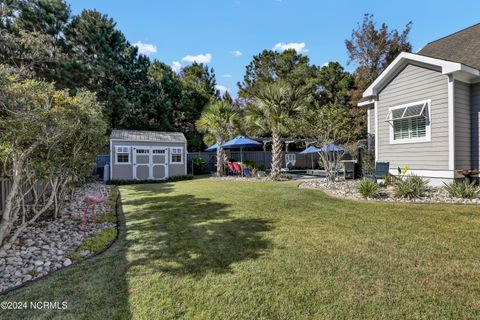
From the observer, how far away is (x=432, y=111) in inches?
320

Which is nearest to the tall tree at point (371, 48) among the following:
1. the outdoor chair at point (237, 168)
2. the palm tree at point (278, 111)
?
the palm tree at point (278, 111)

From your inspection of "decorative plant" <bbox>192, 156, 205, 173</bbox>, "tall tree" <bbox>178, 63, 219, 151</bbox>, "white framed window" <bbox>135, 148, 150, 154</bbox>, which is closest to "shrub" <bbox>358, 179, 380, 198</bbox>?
"white framed window" <bbox>135, 148, 150, 154</bbox>

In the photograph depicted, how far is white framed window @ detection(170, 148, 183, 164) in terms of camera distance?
623 inches

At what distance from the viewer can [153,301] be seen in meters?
2.51

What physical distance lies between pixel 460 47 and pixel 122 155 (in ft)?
→ 54.2

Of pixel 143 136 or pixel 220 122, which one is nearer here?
pixel 143 136

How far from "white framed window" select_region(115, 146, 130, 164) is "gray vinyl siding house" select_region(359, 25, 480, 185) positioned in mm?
12702

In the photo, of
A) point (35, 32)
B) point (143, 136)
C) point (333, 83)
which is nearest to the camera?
point (143, 136)

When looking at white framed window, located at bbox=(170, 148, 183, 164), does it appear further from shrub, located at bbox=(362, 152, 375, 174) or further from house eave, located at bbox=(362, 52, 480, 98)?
house eave, located at bbox=(362, 52, 480, 98)

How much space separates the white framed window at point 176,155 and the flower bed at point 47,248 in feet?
31.5

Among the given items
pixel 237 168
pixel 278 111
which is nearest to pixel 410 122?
pixel 278 111

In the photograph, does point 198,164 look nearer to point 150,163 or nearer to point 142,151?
point 150,163

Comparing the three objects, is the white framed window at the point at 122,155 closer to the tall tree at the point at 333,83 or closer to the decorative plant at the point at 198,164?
the decorative plant at the point at 198,164

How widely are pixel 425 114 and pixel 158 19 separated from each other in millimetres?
12745
